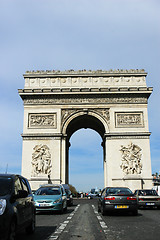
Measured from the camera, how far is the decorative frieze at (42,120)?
96.9ft

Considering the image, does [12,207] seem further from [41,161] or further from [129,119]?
[129,119]

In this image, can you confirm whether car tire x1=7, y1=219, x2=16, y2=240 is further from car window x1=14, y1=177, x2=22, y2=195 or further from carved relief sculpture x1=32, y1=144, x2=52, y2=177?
carved relief sculpture x1=32, y1=144, x2=52, y2=177

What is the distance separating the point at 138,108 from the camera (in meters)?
29.8

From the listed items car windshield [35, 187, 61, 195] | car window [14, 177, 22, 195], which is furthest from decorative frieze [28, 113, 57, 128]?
car window [14, 177, 22, 195]

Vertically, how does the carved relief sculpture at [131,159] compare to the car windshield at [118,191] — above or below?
above

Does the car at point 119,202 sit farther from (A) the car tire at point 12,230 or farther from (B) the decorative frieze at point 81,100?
(B) the decorative frieze at point 81,100

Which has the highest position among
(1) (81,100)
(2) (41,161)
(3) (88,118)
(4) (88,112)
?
(1) (81,100)

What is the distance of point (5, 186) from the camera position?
240 inches

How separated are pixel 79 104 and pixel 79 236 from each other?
23.4 m

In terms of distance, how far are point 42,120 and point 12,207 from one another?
957 inches

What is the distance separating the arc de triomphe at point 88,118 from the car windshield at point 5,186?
71.1 feet

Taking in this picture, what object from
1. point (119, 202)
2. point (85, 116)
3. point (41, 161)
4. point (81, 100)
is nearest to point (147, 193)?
point (119, 202)

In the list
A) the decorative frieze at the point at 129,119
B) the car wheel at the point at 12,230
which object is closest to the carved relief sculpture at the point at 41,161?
the decorative frieze at the point at 129,119

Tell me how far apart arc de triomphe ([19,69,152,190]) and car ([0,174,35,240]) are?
2096cm
